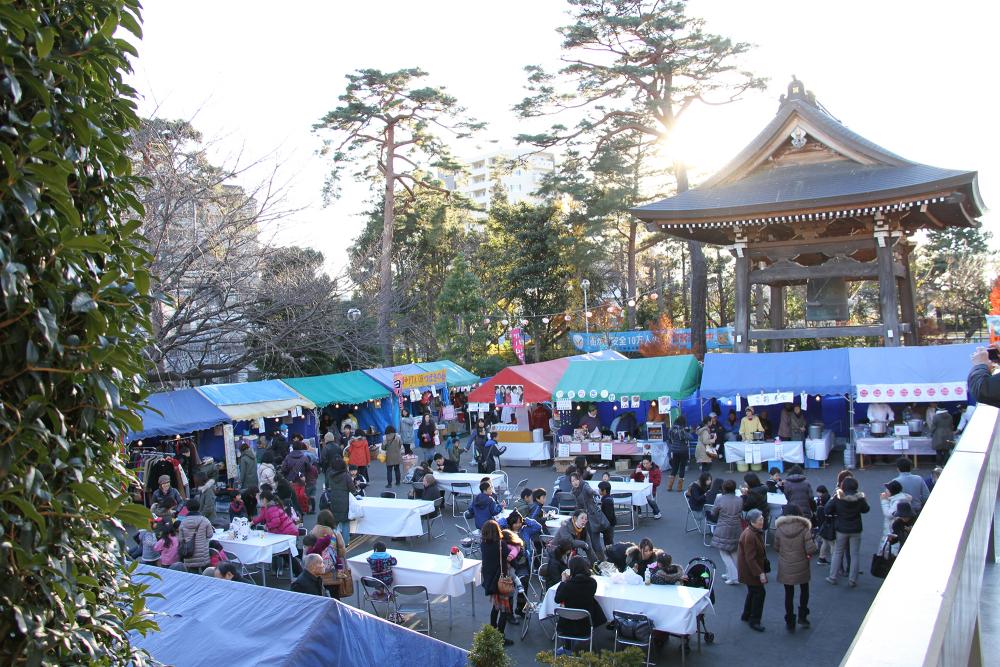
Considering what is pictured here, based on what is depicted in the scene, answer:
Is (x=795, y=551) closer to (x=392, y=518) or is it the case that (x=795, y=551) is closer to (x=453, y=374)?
(x=392, y=518)

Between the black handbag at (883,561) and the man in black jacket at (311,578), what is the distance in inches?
252

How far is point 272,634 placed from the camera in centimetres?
502

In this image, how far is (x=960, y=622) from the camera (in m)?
2.02

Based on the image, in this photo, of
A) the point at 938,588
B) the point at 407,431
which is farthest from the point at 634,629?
the point at 407,431

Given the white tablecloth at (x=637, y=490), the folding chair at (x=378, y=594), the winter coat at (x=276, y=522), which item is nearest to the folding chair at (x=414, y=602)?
the folding chair at (x=378, y=594)

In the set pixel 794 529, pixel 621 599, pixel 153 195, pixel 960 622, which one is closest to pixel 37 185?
pixel 960 622

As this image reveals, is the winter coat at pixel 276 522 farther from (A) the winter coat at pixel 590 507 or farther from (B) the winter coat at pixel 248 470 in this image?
(B) the winter coat at pixel 248 470

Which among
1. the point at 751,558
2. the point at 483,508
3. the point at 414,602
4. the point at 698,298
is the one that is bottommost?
the point at 414,602

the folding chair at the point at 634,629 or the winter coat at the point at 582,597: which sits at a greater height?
the winter coat at the point at 582,597

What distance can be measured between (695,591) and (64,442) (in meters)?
6.53

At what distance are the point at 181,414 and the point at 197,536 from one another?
6.42 m

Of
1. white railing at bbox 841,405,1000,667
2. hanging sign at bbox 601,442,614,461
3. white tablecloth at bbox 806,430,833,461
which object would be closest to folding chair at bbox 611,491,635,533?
hanging sign at bbox 601,442,614,461

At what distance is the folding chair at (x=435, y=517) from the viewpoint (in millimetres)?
11828

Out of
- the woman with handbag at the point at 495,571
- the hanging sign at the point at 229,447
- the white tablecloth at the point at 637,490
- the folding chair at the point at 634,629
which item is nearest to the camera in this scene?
the folding chair at the point at 634,629
